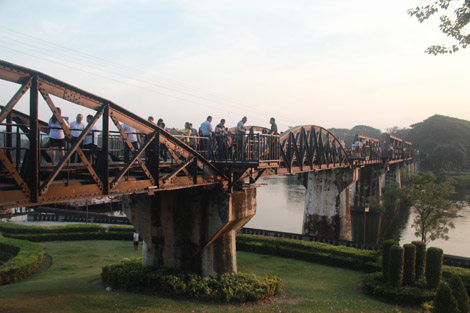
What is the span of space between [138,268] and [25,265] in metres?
7.15

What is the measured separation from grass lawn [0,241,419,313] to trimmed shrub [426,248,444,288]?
5.83 feet

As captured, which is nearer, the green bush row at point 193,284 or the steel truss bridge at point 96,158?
the steel truss bridge at point 96,158

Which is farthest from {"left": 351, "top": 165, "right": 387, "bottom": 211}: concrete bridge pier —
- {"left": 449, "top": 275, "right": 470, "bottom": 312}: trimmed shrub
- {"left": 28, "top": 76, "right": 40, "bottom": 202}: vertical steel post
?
{"left": 28, "top": 76, "right": 40, "bottom": 202}: vertical steel post

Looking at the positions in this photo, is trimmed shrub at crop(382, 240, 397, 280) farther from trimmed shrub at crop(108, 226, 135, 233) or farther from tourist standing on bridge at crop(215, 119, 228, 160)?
trimmed shrub at crop(108, 226, 135, 233)

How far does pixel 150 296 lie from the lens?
13.9 meters

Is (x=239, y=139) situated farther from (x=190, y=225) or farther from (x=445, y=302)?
(x=445, y=302)

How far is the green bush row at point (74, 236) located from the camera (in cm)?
2700

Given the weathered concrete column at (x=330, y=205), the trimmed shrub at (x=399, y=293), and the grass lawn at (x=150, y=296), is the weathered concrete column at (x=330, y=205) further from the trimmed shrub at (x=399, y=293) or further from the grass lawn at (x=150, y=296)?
the trimmed shrub at (x=399, y=293)

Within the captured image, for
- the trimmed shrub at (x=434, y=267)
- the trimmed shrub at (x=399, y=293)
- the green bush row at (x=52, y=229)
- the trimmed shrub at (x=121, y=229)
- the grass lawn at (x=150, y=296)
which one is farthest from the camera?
the trimmed shrub at (x=121, y=229)

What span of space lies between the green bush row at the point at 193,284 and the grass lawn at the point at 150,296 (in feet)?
1.31

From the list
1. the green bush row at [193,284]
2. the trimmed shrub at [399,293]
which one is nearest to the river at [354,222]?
the trimmed shrub at [399,293]

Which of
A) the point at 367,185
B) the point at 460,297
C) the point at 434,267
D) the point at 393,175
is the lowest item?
the point at 434,267

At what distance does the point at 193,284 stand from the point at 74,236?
1662cm

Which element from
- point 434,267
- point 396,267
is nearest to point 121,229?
point 396,267
